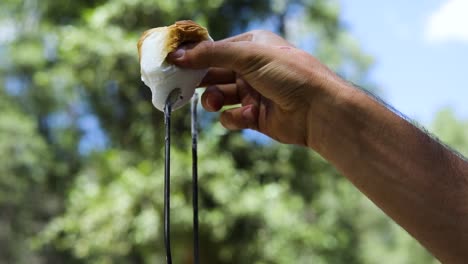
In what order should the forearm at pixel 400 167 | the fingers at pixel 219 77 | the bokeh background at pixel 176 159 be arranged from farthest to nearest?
1. the bokeh background at pixel 176 159
2. the fingers at pixel 219 77
3. the forearm at pixel 400 167

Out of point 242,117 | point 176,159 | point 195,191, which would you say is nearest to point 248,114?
point 242,117

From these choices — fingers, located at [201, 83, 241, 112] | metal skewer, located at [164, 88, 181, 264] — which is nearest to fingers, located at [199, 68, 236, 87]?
fingers, located at [201, 83, 241, 112]

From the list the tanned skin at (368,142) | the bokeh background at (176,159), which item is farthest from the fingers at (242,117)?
the bokeh background at (176,159)

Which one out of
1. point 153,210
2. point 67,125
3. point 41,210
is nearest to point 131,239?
point 153,210

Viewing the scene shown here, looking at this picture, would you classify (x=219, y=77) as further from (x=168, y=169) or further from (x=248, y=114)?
(x=168, y=169)

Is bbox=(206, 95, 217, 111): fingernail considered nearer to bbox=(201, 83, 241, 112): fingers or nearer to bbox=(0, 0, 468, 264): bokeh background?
bbox=(201, 83, 241, 112): fingers

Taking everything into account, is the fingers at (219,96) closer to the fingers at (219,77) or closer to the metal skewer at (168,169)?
the fingers at (219,77)

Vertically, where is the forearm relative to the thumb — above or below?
below
